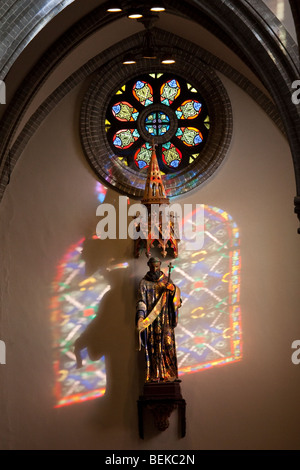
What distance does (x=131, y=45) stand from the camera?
18.3 meters

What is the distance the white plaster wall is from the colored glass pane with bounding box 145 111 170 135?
1.05 m

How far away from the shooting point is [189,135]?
18547 millimetres

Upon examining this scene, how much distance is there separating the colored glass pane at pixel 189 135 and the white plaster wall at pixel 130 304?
23.8 inches

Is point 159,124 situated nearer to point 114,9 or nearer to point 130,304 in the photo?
point 130,304

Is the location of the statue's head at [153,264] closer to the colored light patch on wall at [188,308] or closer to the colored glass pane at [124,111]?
the colored light patch on wall at [188,308]

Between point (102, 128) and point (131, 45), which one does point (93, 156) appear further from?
point (131, 45)

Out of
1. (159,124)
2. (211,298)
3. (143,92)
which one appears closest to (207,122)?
(159,124)

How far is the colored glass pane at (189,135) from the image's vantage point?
18.5m

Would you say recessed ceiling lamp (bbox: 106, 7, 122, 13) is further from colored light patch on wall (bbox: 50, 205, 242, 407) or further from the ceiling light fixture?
colored light patch on wall (bbox: 50, 205, 242, 407)

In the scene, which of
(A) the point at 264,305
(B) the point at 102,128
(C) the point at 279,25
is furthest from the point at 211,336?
(C) the point at 279,25

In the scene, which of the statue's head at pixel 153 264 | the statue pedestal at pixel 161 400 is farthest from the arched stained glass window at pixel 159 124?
the statue pedestal at pixel 161 400

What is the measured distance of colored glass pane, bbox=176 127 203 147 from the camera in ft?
60.7

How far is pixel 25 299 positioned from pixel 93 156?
2.22 meters

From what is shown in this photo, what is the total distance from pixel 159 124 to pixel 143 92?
0.53 meters
